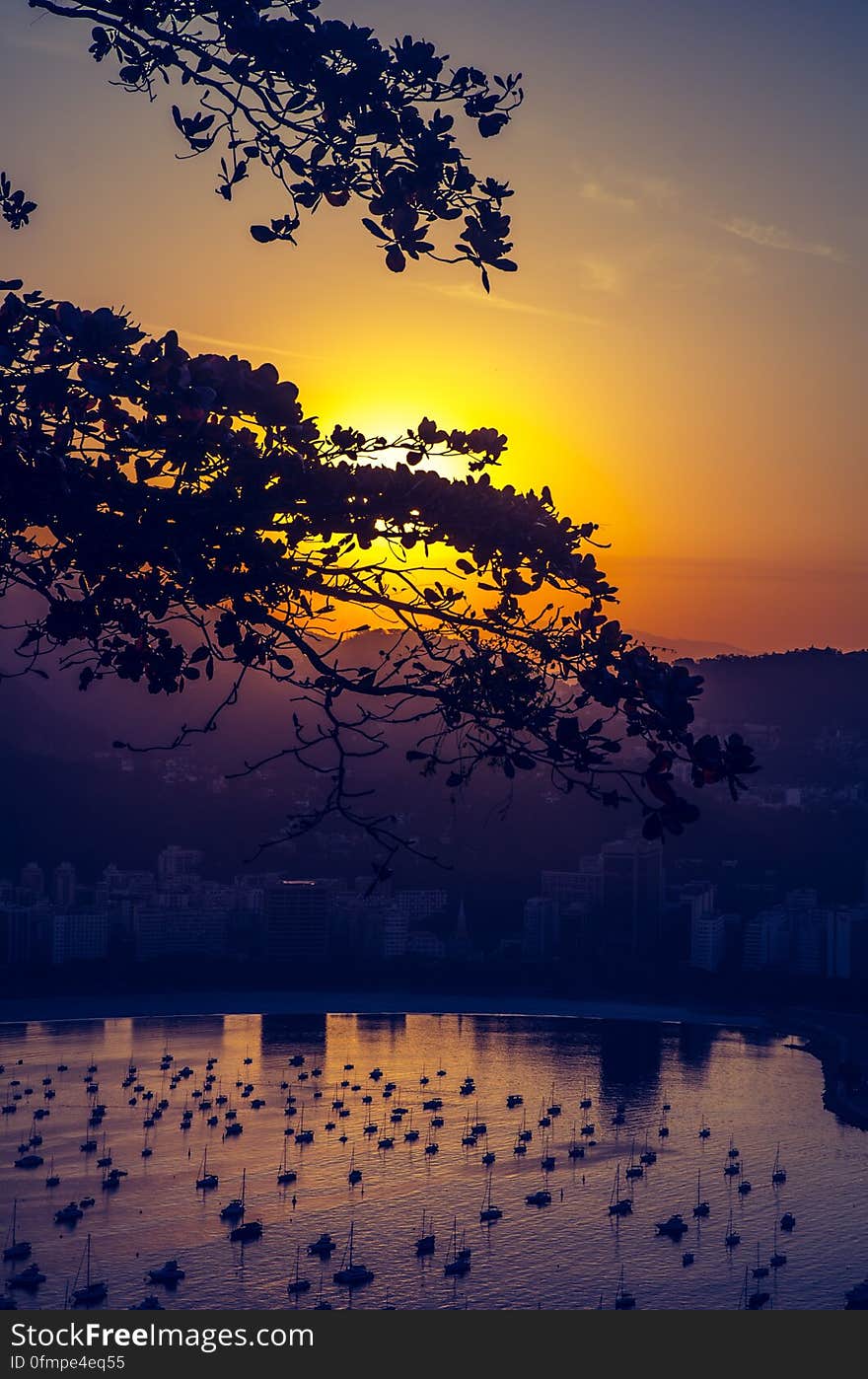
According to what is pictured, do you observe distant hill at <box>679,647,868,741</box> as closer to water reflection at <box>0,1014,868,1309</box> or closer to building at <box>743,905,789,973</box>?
building at <box>743,905,789,973</box>

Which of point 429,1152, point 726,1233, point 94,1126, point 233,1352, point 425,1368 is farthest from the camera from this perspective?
point 94,1126

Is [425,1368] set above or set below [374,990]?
above

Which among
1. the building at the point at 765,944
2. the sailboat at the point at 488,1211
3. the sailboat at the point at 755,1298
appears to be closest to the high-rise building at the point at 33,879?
the building at the point at 765,944

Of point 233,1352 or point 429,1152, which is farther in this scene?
point 429,1152

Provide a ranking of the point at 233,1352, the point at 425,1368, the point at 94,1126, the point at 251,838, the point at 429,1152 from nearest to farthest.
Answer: the point at 425,1368 < the point at 233,1352 < the point at 429,1152 < the point at 94,1126 < the point at 251,838

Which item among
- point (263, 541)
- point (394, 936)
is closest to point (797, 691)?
point (394, 936)

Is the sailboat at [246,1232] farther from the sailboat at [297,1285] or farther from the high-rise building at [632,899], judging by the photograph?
the high-rise building at [632,899]

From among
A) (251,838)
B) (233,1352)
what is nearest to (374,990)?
(251,838)

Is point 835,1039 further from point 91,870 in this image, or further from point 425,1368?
point 425,1368

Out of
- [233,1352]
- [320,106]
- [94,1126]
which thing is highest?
[320,106]
